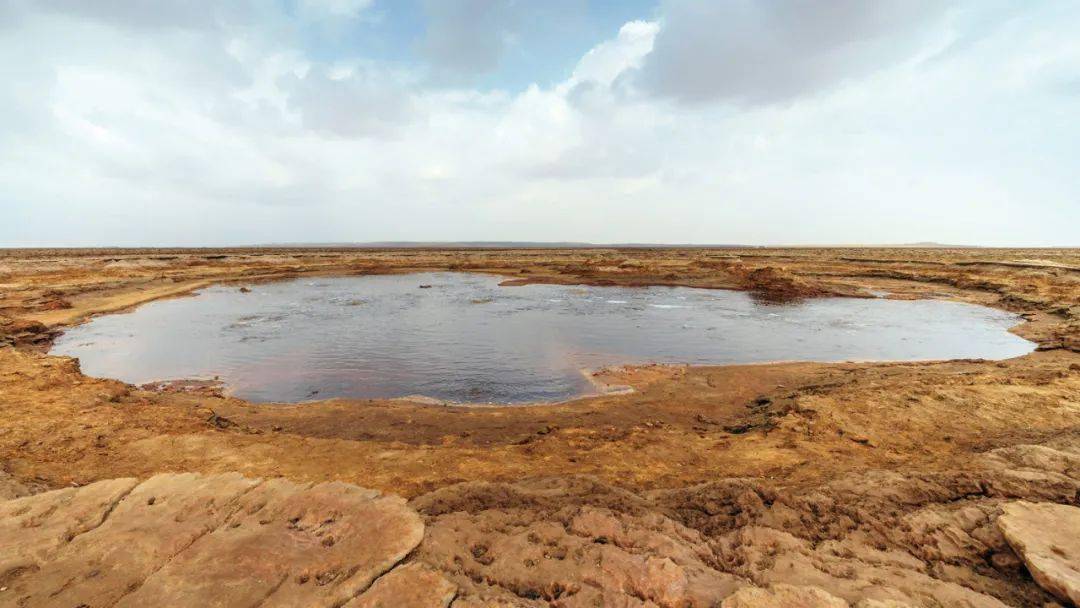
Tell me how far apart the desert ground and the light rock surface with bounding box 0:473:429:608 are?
0.03 m

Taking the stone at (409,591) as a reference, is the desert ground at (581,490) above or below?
below

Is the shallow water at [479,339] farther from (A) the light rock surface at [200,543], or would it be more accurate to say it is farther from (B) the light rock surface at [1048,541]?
(B) the light rock surface at [1048,541]

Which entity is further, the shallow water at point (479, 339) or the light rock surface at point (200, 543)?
the shallow water at point (479, 339)

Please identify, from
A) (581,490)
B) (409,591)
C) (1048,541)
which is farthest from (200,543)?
(1048,541)

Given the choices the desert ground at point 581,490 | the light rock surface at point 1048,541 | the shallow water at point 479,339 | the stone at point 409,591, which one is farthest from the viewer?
the shallow water at point 479,339

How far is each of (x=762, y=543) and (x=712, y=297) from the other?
31667mm

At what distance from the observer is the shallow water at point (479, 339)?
1364 centimetres

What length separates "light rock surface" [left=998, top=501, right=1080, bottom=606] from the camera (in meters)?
3.70

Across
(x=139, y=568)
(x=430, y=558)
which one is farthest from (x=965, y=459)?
(x=139, y=568)

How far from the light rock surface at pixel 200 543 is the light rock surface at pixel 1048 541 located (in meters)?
5.44

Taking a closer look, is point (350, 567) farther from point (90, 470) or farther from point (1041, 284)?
point (1041, 284)

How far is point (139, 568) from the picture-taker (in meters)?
3.94

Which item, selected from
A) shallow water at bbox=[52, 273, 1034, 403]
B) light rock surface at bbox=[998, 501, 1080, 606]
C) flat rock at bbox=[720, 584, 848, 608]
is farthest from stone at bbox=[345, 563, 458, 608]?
shallow water at bbox=[52, 273, 1034, 403]

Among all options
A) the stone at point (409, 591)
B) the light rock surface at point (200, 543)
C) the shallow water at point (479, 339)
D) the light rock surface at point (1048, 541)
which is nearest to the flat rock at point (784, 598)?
the light rock surface at point (1048, 541)
